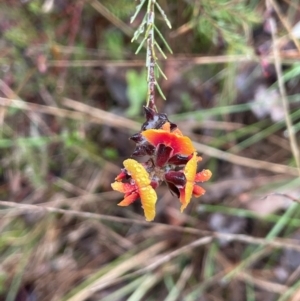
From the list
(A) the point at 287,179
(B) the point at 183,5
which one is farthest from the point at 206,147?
(B) the point at 183,5

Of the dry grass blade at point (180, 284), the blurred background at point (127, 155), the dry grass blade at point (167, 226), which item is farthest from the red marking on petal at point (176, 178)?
the dry grass blade at point (180, 284)

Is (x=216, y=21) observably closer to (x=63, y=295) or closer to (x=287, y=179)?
(x=287, y=179)

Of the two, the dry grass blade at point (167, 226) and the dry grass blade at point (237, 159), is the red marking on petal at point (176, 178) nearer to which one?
the dry grass blade at point (167, 226)

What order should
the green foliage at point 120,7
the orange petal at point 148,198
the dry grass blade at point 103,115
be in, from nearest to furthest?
the orange petal at point 148,198
the green foliage at point 120,7
the dry grass blade at point 103,115

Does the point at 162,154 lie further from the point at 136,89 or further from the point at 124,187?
the point at 136,89

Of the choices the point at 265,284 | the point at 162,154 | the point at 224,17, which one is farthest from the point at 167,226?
the point at 162,154

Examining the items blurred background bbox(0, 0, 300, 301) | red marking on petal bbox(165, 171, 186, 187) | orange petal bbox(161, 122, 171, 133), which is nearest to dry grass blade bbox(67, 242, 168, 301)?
blurred background bbox(0, 0, 300, 301)
